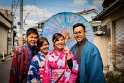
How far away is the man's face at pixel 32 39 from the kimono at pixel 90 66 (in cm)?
113

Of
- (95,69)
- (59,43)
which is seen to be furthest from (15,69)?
(95,69)

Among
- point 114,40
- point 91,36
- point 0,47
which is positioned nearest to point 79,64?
point 91,36

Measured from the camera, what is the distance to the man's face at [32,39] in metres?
5.46

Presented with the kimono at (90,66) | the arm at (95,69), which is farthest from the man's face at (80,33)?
the arm at (95,69)

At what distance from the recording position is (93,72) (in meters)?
4.57

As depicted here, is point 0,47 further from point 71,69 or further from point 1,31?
point 71,69

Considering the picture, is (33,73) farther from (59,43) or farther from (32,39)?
(59,43)

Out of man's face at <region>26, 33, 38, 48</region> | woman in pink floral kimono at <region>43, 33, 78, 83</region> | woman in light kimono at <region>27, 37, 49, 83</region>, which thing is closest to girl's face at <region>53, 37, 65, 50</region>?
Result: woman in pink floral kimono at <region>43, 33, 78, 83</region>

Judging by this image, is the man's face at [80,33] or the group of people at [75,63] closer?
the group of people at [75,63]

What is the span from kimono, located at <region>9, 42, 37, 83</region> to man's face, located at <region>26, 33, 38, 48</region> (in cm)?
10

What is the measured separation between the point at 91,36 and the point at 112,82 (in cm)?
506

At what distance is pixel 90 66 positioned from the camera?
4.62m

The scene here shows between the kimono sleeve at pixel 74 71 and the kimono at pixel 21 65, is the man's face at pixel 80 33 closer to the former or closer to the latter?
the kimono sleeve at pixel 74 71

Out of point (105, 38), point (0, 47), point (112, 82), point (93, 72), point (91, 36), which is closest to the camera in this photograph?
point (93, 72)
